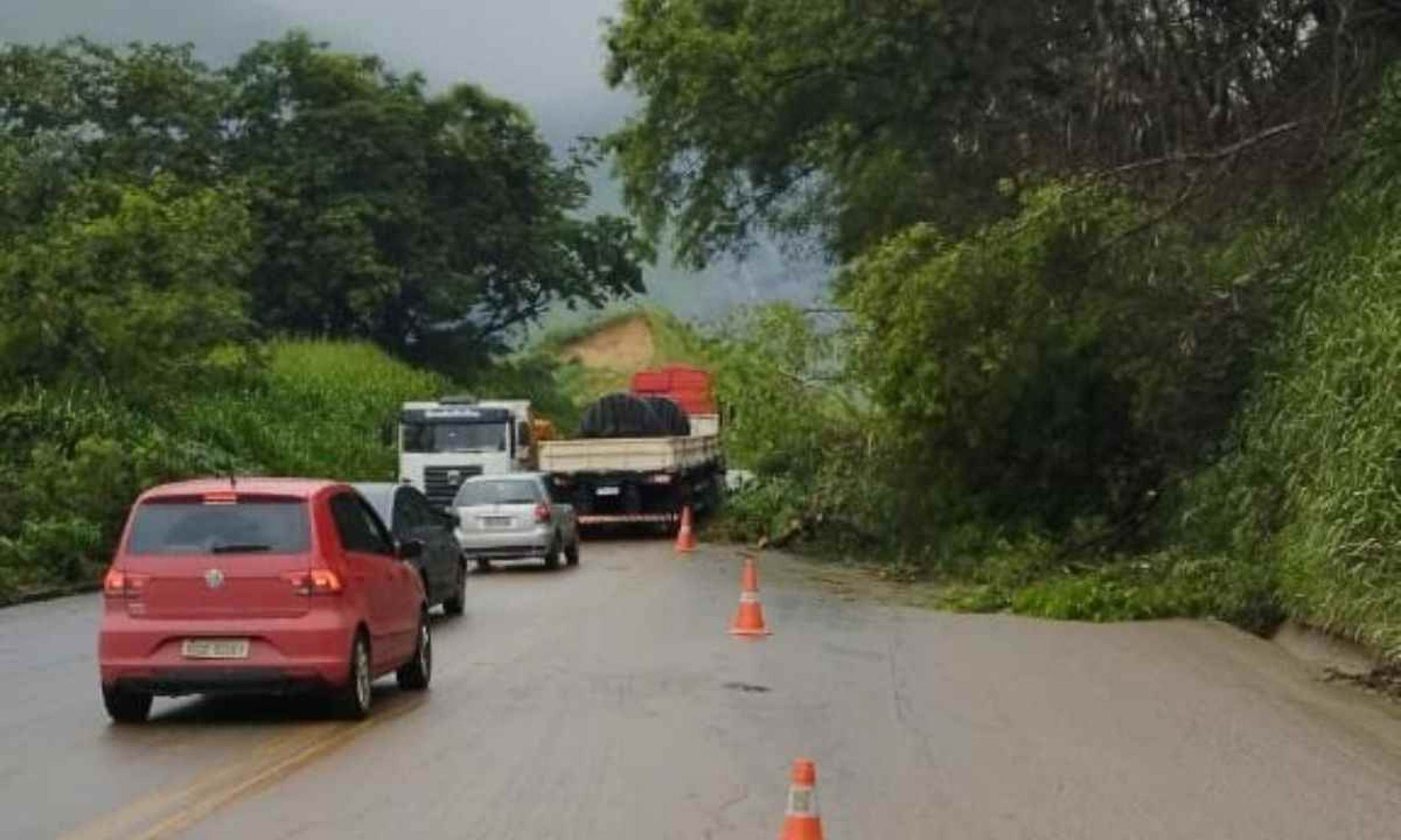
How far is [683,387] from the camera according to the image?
51.7m

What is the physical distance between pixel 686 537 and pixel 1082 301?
11086 millimetres

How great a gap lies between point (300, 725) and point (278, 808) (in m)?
3.31

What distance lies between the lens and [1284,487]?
67.7ft

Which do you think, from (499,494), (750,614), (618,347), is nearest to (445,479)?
(499,494)

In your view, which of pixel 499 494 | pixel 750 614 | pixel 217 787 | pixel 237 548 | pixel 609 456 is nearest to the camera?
pixel 217 787

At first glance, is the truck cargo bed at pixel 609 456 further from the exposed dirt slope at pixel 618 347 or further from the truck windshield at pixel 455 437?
the exposed dirt slope at pixel 618 347

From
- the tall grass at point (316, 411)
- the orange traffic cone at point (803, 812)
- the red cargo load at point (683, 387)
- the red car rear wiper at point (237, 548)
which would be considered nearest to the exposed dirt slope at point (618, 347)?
the tall grass at point (316, 411)

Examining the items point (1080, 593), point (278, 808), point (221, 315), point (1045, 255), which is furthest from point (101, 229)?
point (278, 808)

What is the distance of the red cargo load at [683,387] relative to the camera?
50.8m

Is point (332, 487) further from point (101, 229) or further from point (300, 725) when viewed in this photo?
point (101, 229)

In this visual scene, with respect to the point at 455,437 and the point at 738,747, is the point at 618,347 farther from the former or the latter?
the point at 738,747

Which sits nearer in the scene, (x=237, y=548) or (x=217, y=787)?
(x=217, y=787)

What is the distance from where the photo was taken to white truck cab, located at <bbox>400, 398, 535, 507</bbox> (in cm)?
4000

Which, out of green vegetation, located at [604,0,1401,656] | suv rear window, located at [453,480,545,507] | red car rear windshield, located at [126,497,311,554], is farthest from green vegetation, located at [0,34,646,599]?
red car rear windshield, located at [126,497,311,554]
